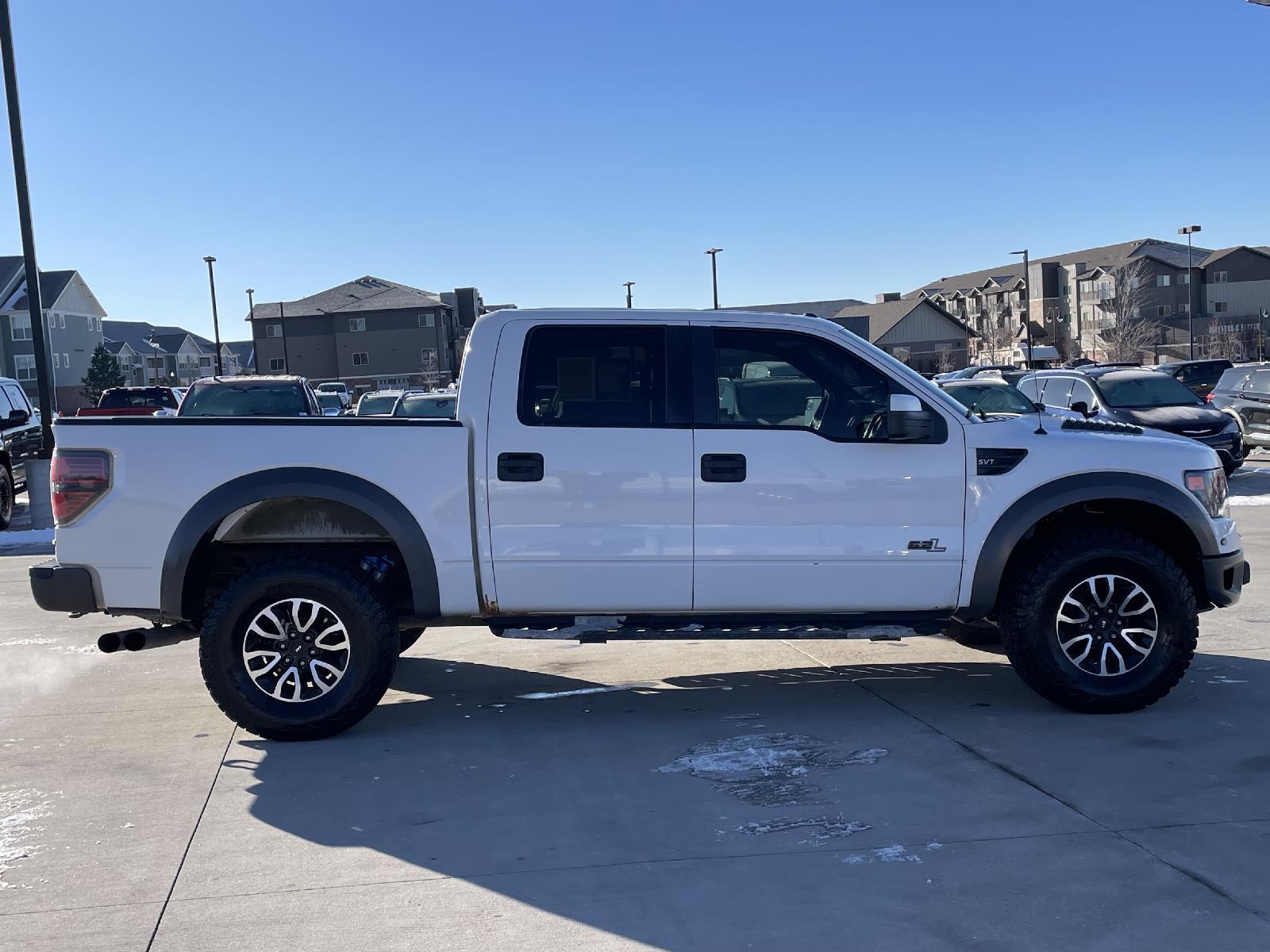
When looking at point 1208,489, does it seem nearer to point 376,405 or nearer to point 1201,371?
point 376,405

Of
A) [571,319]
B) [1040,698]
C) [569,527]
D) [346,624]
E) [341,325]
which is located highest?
[341,325]

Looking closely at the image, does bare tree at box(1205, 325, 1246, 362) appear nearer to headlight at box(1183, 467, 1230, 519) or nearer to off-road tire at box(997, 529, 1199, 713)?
headlight at box(1183, 467, 1230, 519)

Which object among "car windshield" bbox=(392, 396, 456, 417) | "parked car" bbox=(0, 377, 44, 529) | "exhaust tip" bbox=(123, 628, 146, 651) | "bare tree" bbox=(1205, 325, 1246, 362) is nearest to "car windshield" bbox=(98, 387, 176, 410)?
"parked car" bbox=(0, 377, 44, 529)

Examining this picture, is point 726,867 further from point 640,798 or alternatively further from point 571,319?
point 571,319

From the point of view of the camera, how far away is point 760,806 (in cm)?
471

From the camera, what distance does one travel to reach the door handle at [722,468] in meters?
5.64

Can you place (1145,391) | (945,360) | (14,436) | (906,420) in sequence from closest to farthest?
(906,420)
(14,436)
(1145,391)
(945,360)

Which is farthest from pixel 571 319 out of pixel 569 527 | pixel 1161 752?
pixel 1161 752

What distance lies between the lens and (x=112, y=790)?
5117 millimetres

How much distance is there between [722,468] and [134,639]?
2987 millimetres

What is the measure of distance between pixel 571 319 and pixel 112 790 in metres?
2.99

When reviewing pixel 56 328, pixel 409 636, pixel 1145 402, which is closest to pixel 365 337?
pixel 56 328

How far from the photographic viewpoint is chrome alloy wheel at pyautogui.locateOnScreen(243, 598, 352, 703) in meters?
5.69

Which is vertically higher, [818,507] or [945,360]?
[945,360]
